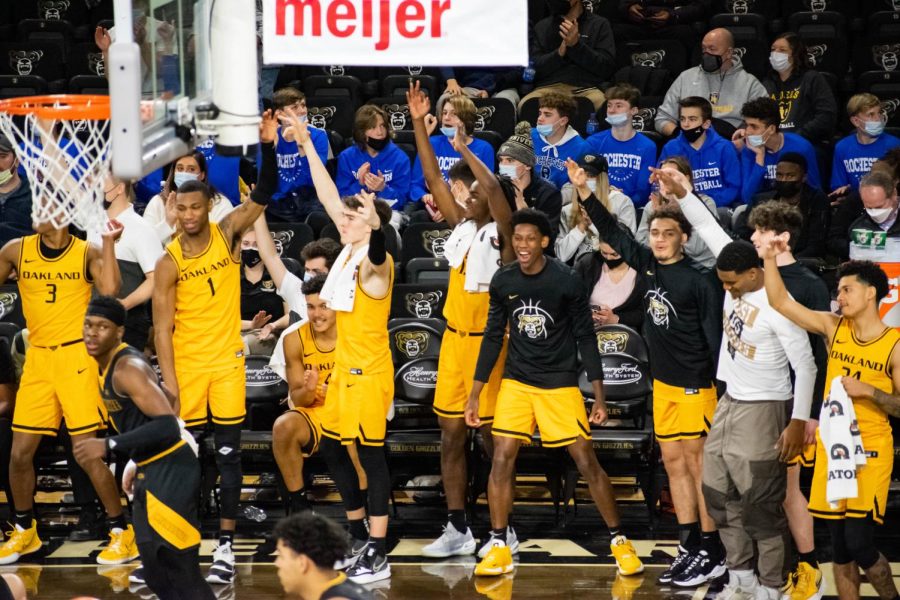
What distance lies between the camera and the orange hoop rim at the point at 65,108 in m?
6.14

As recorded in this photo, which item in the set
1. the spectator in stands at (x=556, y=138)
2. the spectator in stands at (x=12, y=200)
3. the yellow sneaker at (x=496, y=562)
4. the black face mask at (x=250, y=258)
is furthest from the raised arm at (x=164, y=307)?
the spectator in stands at (x=556, y=138)

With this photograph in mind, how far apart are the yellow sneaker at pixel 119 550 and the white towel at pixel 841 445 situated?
164 inches

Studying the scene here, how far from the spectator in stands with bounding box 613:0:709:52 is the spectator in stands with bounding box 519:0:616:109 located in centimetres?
73

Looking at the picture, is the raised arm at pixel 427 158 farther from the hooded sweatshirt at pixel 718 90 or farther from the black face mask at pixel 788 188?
the hooded sweatshirt at pixel 718 90

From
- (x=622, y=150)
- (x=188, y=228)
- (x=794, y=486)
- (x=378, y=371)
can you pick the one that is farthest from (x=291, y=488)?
(x=622, y=150)

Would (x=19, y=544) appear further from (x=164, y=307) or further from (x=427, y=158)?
(x=427, y=158)

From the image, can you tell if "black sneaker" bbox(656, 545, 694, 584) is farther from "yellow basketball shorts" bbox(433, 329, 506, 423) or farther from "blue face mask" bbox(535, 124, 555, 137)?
"blue face mask" bbox(535, 124, 555, 137)

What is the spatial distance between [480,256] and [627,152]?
301 cm

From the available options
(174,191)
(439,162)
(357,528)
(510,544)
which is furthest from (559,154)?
(357,528)

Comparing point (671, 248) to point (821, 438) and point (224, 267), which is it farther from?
point (224, 267)

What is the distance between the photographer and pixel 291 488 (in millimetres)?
8594

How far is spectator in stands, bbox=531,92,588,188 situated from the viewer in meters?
10.9

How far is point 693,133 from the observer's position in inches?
424

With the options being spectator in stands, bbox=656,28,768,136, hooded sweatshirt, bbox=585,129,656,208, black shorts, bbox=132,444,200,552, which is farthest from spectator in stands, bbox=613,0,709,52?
black shorts, bbox=132,444,200,552
